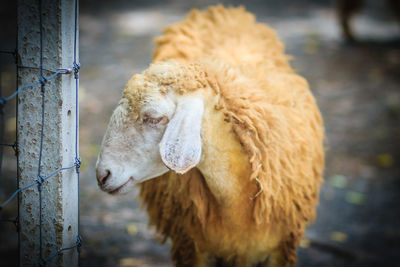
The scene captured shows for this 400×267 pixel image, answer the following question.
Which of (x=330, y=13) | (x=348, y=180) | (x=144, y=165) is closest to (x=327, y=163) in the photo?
(x=348, y=180)

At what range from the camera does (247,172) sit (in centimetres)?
238

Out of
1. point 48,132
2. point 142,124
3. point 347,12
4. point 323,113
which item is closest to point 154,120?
point 142,124

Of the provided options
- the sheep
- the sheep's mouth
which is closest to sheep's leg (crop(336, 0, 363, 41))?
the sheep

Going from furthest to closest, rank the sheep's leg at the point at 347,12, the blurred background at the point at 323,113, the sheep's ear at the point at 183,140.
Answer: the sheep's leg at the point at 347,12 < the blurred background at the point at 323,113 < the sheep's ear at the point at 183,140

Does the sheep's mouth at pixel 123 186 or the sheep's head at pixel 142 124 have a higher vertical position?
the sheep's head at pixel 142 124

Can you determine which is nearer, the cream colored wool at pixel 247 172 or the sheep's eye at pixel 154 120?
the sheep's eye at pixel 154 120

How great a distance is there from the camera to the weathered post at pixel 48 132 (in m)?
1.74

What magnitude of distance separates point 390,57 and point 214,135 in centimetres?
694

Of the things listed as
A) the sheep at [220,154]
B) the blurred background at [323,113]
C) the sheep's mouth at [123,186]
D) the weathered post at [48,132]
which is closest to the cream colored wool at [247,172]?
the sheep at [220,154]

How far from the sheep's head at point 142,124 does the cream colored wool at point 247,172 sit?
2 centimetres

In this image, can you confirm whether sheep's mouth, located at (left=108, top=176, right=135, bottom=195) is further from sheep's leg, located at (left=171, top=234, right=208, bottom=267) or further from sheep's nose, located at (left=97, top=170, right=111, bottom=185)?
sheep's leg, located at (left=171, top=234, right=208, bottom=267)

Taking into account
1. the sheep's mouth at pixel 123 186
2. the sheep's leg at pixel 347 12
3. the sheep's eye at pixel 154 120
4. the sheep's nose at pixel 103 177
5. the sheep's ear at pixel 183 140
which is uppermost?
the sheep's leg at pixel 347 12

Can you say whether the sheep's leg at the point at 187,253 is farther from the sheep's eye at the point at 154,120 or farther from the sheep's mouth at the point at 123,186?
the sheep's eye at the point at 154,120

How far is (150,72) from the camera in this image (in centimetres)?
225
